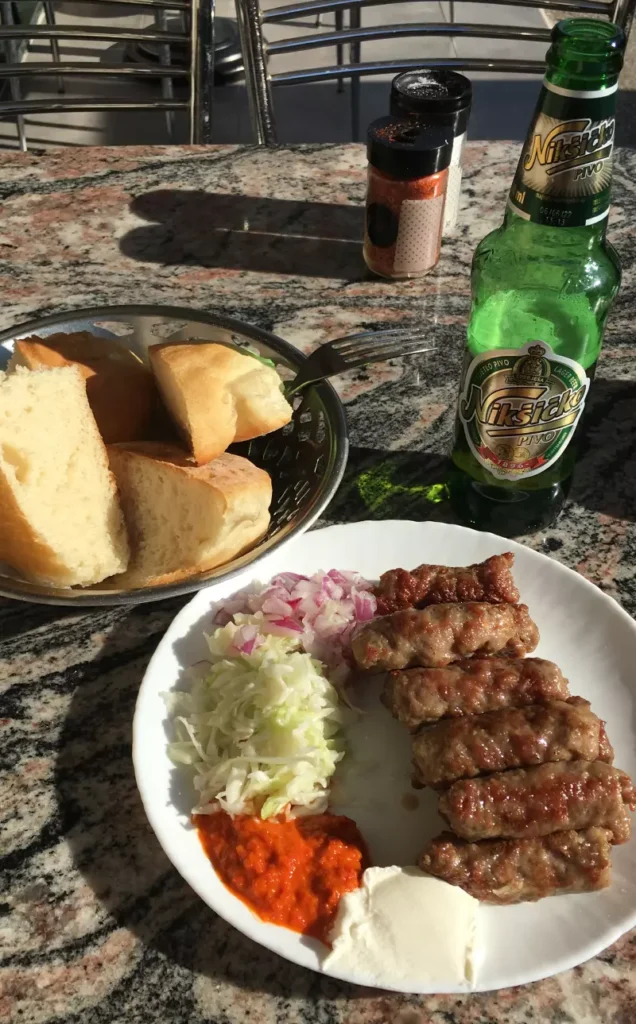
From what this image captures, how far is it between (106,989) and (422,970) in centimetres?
37

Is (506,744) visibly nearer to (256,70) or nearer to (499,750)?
(499,750)

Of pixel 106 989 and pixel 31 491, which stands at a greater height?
pixel 31 491

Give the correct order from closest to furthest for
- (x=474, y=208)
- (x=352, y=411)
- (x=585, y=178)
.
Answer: (x=585, y=178), (x=352, y=411), (x=474, y=208)

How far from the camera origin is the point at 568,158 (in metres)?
1.18

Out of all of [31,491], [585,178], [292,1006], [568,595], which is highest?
[585,178]

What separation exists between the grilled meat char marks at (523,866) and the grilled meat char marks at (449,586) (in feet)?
1.24

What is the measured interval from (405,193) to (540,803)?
1.37 m

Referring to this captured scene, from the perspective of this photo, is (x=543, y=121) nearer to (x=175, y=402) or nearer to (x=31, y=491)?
(x=175, y=402)

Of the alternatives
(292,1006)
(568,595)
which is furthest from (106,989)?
(568,595)

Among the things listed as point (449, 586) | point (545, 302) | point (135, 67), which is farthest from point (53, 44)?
point (449, 586)

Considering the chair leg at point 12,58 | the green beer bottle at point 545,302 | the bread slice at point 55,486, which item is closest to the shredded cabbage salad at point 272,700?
the bread slice at point 55,486

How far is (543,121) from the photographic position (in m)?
1.20

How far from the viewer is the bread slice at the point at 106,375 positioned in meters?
1.45

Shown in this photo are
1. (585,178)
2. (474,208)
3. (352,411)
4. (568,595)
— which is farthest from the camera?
(474,208)
